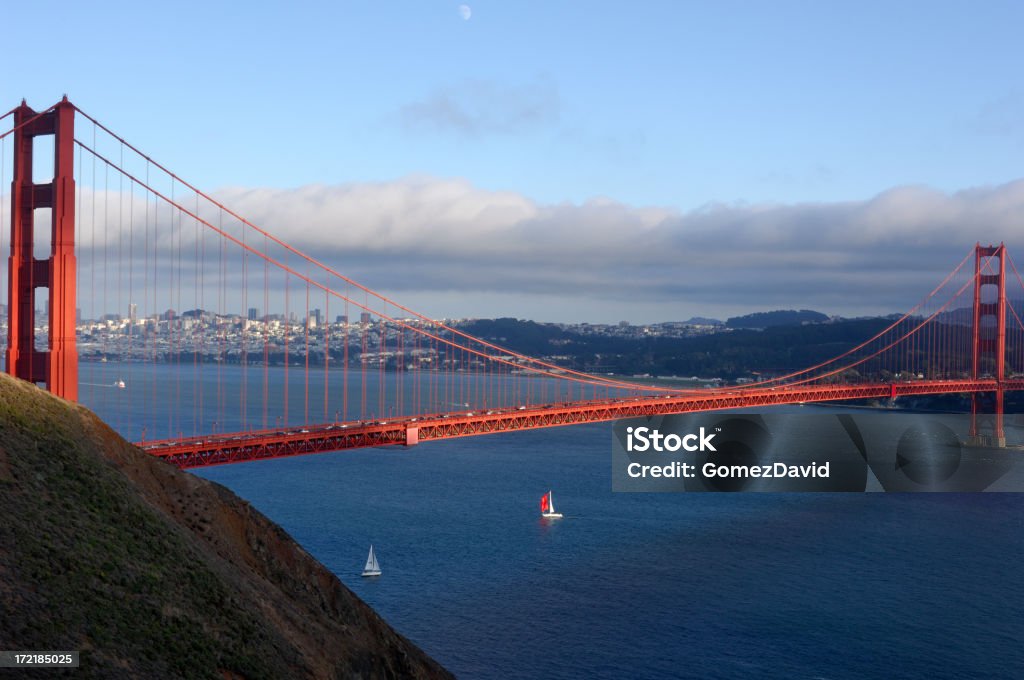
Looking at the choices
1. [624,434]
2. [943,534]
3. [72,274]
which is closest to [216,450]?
[72,274]

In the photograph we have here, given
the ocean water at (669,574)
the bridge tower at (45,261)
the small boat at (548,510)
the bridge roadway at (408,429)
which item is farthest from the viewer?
the small boat at (548,510)

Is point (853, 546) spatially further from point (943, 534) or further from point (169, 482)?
point (169, 482)

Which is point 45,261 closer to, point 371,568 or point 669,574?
point 371,568

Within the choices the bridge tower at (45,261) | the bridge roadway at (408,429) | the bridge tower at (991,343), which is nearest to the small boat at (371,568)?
the bridge roadway at (408,429)

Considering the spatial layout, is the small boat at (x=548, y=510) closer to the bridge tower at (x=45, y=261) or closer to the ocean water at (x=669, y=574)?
the ocean water at (x=669, y=574)

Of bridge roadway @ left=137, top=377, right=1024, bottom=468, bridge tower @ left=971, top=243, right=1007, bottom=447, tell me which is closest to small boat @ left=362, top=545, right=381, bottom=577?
bridge roadway @ left=137, top=377, right=1024, bottom=468

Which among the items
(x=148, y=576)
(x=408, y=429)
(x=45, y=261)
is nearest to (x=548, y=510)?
(x=408, y=429)

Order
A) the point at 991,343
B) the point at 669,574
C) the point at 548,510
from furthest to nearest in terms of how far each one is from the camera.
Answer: the point at 991,343 < the point at 548,510 < the point at 669,574
